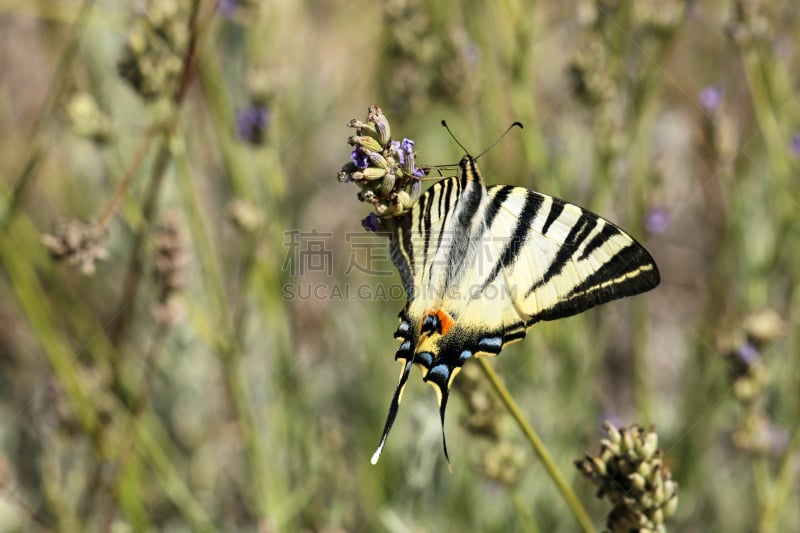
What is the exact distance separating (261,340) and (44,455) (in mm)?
825

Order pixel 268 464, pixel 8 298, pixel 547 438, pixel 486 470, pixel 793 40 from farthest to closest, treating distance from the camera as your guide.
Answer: pixel 8 298 → pixel 793 40 → pixel 547 438 → pixel 268 464 → pixel 486 470

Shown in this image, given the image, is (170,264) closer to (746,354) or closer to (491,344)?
(491,344)

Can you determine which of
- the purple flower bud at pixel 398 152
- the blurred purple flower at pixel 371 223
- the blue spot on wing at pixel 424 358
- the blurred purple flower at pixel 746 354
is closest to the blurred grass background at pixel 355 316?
the blurred purple flower at pixel 746 354

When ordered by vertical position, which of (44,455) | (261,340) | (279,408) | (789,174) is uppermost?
(789,174)

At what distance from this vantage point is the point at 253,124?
2.20m

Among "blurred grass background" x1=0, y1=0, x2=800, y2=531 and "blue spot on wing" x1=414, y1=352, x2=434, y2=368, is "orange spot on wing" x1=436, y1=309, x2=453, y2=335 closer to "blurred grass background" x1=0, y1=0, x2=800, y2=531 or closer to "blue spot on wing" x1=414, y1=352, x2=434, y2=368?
"blue spot on wing" x1=414, y1=352, x2=434, y2=368

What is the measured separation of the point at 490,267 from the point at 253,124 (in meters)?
1.03

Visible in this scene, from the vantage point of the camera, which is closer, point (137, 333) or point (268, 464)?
point (268, 464)

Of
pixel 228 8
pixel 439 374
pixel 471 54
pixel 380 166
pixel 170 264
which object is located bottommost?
pixel 439 374

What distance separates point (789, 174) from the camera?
2307 mm

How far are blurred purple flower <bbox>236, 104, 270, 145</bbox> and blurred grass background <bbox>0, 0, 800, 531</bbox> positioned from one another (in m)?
0.01

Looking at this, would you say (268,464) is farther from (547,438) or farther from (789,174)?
(789,174)

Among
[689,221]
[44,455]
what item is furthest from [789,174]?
[44,455]

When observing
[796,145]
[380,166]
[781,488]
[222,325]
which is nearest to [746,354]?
[781,488]
